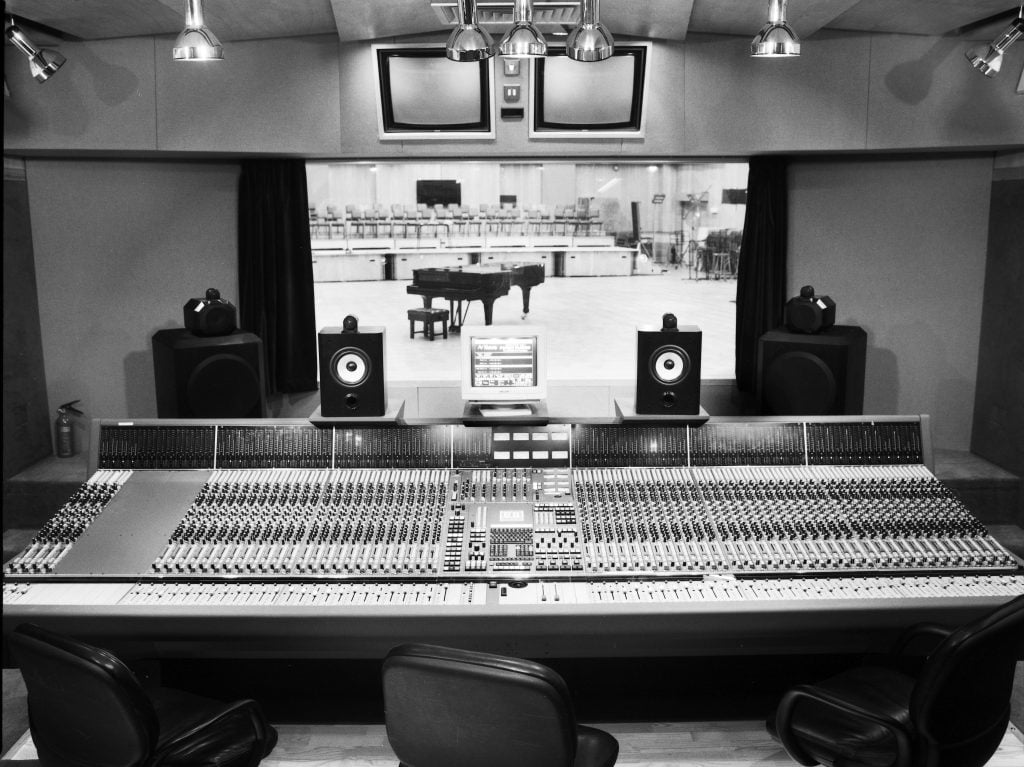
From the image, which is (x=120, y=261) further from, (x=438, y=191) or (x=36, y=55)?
(x=438, y=191)

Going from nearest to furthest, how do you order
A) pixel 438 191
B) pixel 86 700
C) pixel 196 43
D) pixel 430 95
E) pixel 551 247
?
1. pixel 86 700
2. pixel 196 43
3. pixel 430 95
4. pixel 438 191
5. pixel 551 247

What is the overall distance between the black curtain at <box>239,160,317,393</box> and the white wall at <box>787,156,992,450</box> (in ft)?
10.3

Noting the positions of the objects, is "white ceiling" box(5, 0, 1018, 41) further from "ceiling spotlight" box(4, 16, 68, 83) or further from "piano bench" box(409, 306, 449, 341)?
"piano bench" box(409, 306, 449, 341)

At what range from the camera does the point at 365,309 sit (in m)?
6.04

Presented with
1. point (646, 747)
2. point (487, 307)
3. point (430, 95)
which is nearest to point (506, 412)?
point (646, 747)

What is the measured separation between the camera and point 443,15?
4.52 m

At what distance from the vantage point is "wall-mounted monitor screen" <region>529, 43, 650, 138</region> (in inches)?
201

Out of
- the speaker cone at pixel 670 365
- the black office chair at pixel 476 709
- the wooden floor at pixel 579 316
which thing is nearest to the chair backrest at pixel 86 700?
the black office chair at pixel 476 709

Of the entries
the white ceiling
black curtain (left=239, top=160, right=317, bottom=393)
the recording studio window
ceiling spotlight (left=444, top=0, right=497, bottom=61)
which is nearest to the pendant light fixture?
ceiling spotlight (left=444, top=0, right=497, bottom=61)

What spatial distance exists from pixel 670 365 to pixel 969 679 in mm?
1467

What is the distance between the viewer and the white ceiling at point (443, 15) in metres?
4.29

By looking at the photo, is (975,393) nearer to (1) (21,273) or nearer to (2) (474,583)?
(2) (474,583)

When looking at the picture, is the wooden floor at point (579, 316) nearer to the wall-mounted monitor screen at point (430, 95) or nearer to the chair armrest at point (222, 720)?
the wall-mounted monitor screen at point (430, 95)

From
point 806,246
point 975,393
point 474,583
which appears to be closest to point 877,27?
point 806,246
